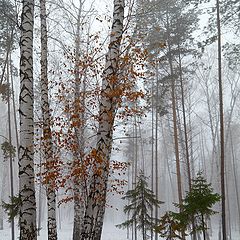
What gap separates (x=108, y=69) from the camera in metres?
5.39

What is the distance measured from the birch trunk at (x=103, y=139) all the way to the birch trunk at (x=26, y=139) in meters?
0.98

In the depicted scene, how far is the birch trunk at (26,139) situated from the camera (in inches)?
200

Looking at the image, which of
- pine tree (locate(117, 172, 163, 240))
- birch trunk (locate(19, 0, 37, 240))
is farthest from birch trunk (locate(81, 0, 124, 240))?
pine tree (locate(117, 172, 163, 240))

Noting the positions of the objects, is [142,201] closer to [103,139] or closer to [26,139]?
[103,139]

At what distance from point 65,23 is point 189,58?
788 cm

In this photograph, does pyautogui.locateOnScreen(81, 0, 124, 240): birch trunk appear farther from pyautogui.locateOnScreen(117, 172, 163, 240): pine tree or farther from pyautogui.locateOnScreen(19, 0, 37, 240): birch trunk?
pyautogui.locateOnScreen(117, 172, 163, 240): pine tree

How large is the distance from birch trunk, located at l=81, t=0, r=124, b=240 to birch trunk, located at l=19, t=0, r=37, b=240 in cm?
98

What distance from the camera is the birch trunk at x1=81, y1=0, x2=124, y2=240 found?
15.9 ft

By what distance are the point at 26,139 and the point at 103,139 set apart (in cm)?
137

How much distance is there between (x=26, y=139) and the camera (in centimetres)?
530

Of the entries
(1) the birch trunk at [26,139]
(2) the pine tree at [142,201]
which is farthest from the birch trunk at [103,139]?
(2) the pine tree at [142,201]

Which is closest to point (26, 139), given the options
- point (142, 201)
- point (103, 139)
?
point (103, 139)

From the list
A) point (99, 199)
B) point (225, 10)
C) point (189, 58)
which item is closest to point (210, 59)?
point (189, 58)

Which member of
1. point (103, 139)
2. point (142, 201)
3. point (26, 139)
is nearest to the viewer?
point (103, 139)
